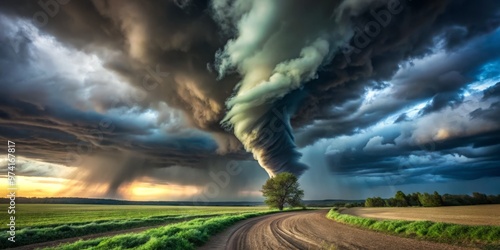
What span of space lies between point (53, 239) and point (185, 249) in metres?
21.2

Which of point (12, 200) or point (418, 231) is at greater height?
point (12, 200)

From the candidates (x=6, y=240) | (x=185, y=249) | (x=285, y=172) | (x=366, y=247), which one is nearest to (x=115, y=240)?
(x=185, y=249)

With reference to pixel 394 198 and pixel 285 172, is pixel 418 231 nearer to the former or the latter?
pixel 285 172

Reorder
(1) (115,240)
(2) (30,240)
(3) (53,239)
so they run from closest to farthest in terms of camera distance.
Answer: (1) (115,240) → (2) (30,240) → (3) (53,239)

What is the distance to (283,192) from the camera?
87.2m

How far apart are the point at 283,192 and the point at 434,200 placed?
4620 cm

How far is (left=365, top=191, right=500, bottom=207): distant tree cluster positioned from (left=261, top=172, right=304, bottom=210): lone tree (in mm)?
34624

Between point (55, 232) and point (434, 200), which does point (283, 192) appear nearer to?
point (434, 200)

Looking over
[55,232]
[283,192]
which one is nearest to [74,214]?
[55,232]

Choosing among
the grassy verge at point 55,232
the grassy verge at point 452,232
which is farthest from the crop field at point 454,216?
the grassy verge at point 55,232

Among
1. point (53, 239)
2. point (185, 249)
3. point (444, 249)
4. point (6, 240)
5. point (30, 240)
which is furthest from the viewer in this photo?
point (53, 239)

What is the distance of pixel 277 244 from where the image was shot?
16219mm

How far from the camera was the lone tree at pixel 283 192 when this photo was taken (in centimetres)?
8681

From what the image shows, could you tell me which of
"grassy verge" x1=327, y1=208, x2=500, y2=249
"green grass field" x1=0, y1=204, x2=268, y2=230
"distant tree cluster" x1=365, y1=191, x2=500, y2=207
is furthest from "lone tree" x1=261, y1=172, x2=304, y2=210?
"grassy verge" x1=327, y1=208, x2=500, y2=249
